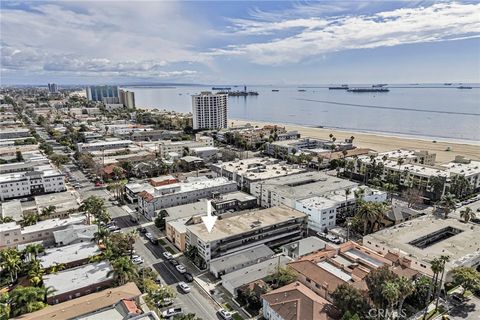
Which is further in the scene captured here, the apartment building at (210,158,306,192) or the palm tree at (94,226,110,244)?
the apartment building at (210,158,306,192)

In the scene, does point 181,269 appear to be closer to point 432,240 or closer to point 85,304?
point 85,304

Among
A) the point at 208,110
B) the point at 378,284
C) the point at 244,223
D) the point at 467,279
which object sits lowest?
the point at 467,279

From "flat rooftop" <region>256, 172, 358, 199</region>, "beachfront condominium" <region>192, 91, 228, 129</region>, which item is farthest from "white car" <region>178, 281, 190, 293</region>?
"beachfront condominium" <region>192, 91, 228, 129</region>

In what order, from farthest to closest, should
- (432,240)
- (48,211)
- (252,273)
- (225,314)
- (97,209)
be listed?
(48,211)
(97,209)
(432,240)
(252,273)
(225,314)

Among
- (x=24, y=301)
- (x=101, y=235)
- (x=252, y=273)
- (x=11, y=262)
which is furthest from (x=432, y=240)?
(x=11, y=262)

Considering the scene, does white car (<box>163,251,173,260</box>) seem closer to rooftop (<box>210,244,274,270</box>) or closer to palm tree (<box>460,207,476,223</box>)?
rooftop (<box>210,244,274,270</box>)

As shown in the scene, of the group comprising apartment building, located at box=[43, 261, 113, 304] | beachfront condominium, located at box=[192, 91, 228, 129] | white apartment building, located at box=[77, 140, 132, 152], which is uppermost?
beachfront condominium, located at box=[192, 91, 228, 129]

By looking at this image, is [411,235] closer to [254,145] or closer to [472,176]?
[472,176]
